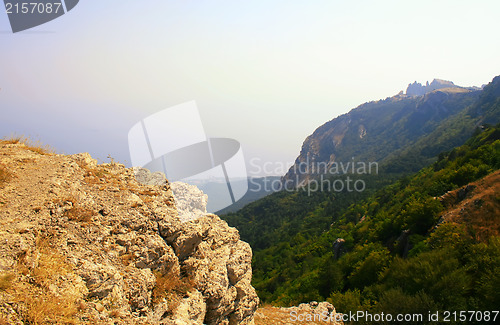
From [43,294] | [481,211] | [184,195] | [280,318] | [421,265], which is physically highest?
[43,294]

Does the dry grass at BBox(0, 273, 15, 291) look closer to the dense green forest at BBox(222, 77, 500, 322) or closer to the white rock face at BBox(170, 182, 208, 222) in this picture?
the white rock face at BBox(170, 182, 208, 222)

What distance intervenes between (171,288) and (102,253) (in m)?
2.05

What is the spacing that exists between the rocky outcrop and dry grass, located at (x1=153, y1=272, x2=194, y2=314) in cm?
3

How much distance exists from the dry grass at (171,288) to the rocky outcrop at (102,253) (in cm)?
3

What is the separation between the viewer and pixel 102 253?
569 cm

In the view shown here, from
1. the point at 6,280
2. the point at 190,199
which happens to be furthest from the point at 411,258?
the point at 6,280

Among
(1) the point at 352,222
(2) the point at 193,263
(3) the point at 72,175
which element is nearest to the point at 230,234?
(2) the point at 193,263

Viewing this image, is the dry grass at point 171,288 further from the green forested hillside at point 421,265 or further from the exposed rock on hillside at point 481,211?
the exposed rock on hillside at point 481,211

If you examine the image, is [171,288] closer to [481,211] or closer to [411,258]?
[411,258]

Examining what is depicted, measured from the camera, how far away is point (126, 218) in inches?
263

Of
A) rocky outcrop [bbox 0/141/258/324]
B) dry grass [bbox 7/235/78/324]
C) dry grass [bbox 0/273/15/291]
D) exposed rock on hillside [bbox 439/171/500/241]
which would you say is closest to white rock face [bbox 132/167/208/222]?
rocky outcrop [bbox 0/141/258/324]

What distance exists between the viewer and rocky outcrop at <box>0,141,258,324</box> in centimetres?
439

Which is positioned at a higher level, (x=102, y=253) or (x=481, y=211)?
(x=102, y=253)

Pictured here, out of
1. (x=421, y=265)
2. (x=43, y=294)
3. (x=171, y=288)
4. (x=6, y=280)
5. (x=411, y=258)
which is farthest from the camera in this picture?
(x=411, y=258)
